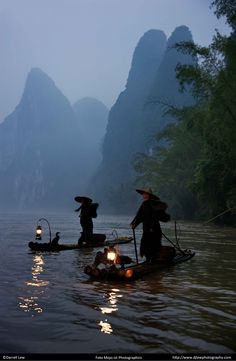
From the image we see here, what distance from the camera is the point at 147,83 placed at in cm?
18838

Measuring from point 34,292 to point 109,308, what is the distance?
2.02m

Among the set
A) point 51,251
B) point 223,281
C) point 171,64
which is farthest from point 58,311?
point 171,64

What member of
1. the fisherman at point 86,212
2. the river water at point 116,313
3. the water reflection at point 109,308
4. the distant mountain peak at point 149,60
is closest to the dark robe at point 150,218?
the river water at point 116,313

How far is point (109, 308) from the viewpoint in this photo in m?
7.75

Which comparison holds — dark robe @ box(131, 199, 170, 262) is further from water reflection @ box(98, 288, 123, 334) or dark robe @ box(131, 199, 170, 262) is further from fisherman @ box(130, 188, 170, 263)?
water reflection @ box(98, 288, 123, 334)

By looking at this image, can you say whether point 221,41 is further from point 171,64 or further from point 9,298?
point 171,64

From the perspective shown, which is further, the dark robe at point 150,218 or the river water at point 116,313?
the dark robe at point 150,218

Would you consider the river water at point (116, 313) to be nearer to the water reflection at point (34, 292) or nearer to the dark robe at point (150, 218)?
the water reflection at point (34, 292)

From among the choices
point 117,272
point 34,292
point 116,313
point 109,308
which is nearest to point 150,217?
point 117,272

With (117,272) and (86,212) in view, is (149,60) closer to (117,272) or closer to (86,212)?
(86,212)

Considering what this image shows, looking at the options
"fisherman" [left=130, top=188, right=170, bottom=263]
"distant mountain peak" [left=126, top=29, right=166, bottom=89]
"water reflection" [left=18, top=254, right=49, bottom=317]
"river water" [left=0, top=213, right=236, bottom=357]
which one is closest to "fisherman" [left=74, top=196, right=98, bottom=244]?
"water reflection" [left=18, top=254, right=49, bottom=317]

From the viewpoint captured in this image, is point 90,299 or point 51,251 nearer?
point 90,299

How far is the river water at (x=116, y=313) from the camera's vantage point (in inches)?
224

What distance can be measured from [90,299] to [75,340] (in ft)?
8.62
